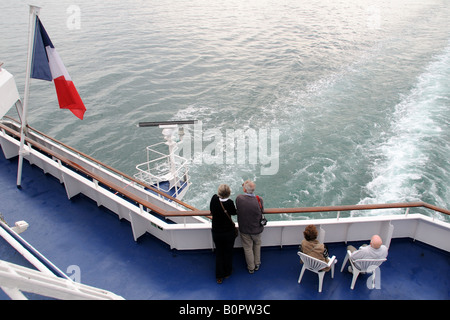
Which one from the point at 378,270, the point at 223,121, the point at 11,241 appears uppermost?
the point at 11,241

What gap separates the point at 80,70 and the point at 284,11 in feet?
94.2

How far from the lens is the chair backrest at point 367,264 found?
4645 mm

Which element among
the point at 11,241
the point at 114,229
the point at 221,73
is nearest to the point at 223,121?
the point at 221,73

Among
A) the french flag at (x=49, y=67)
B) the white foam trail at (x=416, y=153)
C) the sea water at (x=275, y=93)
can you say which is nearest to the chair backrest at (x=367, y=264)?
the french flag at (x=49, y=67)

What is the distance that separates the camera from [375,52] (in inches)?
1037

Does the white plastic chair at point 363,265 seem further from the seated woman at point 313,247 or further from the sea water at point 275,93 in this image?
the sea water at point 275,93

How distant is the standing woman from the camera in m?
4.57

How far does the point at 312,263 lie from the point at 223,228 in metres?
1.31

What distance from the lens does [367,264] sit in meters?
4.71

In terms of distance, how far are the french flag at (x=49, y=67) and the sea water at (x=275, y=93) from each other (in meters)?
5.51

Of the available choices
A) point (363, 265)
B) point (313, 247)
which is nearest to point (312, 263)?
point (313, 247)

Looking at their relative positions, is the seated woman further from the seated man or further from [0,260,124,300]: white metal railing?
[0,260,124,300]: white metal railing

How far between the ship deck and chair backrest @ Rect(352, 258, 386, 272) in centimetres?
32
